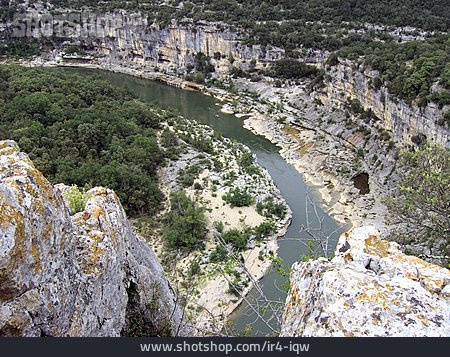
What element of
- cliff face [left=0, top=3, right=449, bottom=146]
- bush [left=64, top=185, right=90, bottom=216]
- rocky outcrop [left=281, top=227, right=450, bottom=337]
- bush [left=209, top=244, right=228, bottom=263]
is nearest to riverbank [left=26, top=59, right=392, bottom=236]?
cliff face [left=0, top=3, right=449, bottom=146]

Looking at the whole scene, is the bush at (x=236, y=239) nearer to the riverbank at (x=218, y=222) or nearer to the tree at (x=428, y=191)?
the riverbank at (x=218, y=222)

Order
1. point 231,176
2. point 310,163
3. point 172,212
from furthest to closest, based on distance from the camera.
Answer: point 310,163, point 231,176, point 172,212

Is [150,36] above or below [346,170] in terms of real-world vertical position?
above

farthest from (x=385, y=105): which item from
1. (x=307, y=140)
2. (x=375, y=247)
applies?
(x=375, y=247)

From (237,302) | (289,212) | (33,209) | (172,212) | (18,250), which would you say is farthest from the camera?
(289,212)

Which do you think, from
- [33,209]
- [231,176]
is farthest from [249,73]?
[33,209]

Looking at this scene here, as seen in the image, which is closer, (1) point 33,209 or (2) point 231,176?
(1) point 33,209

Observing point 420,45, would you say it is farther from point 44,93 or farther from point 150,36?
point 150,36

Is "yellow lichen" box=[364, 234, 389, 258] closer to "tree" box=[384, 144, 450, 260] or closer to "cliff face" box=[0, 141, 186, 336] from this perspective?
"tree" box=[384, 144, 450, 260]
